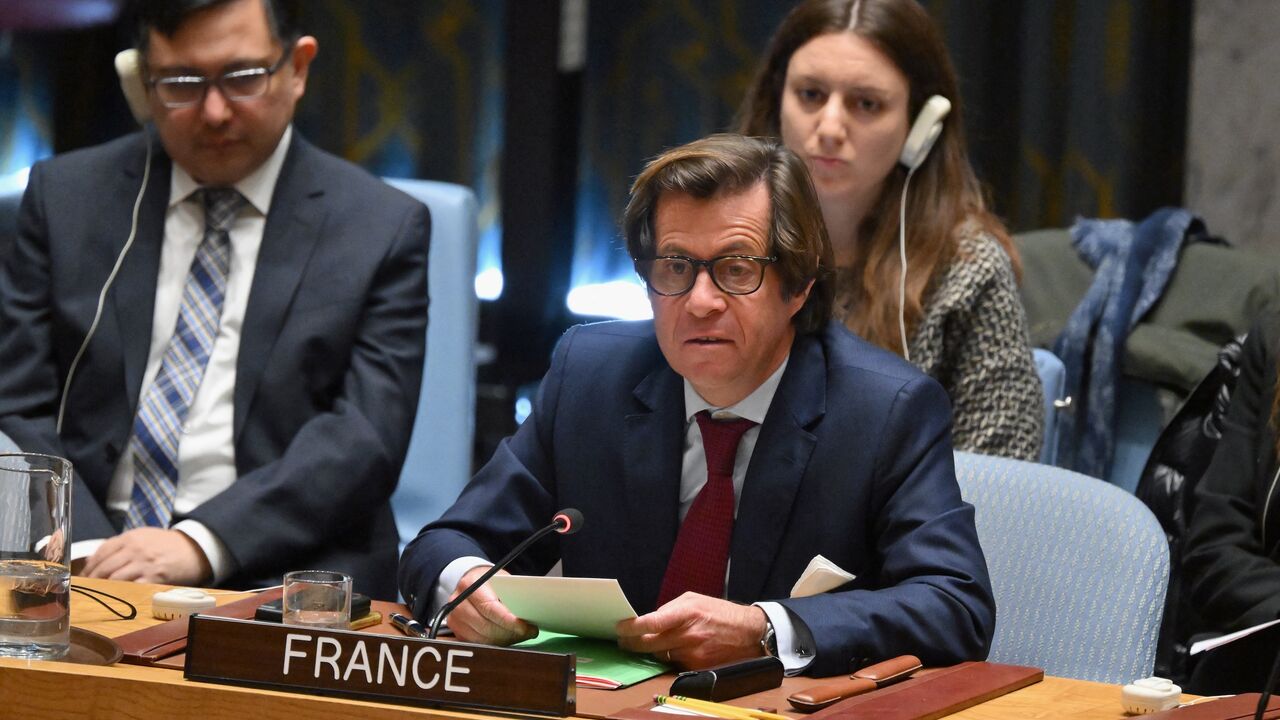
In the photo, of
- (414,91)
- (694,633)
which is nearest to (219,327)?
(694,633)

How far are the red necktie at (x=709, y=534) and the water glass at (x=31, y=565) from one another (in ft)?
2.44

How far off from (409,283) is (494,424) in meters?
1.47

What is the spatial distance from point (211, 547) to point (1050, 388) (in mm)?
1547

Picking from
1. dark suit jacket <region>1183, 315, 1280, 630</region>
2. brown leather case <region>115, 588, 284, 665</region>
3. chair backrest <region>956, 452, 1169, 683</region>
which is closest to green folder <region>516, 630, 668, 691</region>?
brown leather case <region>115, 588, 284, 665</region>

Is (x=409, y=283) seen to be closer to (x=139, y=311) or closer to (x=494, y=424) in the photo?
(x=139, y=311)

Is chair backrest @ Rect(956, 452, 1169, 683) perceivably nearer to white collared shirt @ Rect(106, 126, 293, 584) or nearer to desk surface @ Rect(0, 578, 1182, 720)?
desk surface @ Rect(0, 578, 1182, 720)

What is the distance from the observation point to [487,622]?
1893mm

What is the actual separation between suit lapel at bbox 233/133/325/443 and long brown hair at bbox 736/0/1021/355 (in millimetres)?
815

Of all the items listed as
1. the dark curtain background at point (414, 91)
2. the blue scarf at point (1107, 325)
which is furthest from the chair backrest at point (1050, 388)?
the dark curtain background at point (414, 91)

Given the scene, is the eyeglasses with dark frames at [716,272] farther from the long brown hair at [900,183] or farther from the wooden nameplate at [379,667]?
the long brown hair at [900,183]

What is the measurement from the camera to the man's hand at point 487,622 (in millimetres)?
1875

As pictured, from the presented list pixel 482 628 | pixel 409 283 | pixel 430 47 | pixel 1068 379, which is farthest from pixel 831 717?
pixel 430 47

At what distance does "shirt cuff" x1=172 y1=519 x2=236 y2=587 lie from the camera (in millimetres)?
2701

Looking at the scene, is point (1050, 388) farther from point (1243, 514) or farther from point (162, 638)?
point (162, 638)
